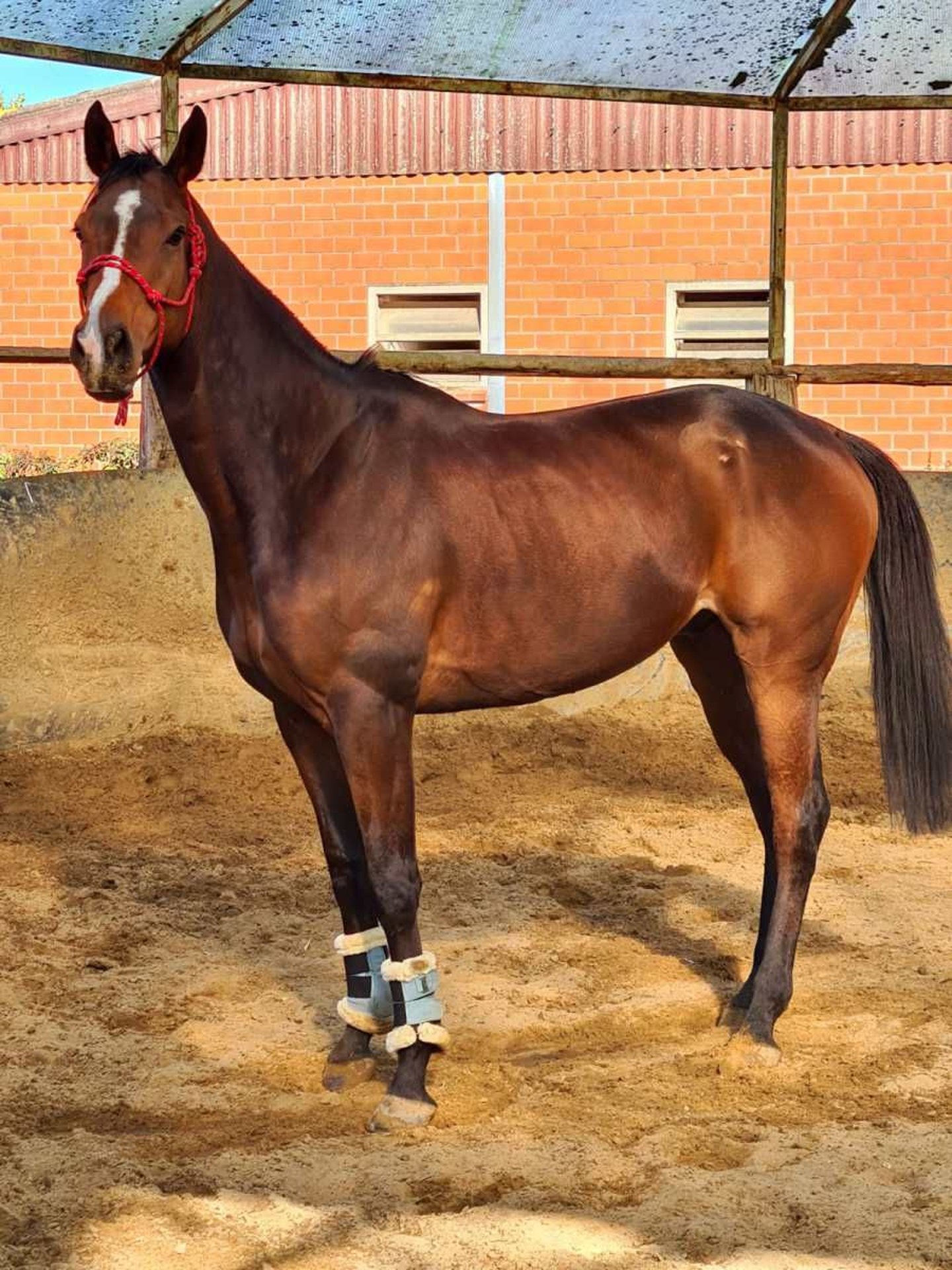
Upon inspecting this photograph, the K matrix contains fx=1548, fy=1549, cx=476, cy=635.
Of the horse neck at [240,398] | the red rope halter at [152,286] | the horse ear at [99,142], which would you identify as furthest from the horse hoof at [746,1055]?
the horse ear at [99,142]

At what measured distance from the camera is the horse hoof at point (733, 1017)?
13.0ft

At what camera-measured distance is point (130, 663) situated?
661cm

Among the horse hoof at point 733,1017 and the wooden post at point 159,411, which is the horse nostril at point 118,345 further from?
the wooden post at point 159,411

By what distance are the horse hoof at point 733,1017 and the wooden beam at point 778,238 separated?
408 cm

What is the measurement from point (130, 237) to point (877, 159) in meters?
12.2

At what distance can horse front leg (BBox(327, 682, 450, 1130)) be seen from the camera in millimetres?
3434

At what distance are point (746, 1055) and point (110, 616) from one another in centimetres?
375

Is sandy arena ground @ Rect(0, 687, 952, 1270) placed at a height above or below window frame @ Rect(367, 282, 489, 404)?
Answer: below

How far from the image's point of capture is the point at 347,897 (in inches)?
148

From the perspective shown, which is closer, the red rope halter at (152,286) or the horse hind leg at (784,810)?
the red rope halter at (152,286)

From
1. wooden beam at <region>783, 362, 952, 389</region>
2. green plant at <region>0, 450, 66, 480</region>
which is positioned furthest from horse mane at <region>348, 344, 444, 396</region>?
green plant at <region>0, 450, 66, 480</region>

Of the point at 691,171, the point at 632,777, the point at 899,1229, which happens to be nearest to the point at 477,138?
the point at 691,171

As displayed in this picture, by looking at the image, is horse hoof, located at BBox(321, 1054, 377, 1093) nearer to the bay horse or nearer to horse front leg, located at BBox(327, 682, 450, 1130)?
the bay horse

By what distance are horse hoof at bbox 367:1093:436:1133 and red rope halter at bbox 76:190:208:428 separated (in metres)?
1.61
